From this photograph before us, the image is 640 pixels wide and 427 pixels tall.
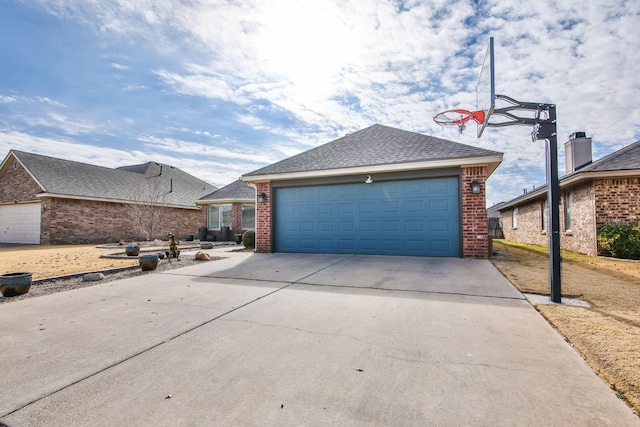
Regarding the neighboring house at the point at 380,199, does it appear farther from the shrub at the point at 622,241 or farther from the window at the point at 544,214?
the window at the point at 544,214

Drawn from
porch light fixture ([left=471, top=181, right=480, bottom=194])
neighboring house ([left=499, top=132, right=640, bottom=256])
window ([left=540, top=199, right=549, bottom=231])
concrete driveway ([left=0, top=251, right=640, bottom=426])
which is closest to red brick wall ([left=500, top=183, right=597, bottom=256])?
neighboring house ([left=499, top=132, right=640, bottom=256])

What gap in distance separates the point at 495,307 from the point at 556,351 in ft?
4.43

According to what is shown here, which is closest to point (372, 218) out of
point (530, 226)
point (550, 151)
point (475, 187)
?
point (475, 187)

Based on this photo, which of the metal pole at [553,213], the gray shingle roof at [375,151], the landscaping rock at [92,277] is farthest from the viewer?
the gray shingle roof at [375,151]

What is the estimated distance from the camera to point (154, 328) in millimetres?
3359

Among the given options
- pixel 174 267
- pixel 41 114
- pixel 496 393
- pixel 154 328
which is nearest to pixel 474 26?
pixel 496 393

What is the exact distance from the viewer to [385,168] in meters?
9.23

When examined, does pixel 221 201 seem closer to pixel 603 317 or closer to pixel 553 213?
pixel 553 213

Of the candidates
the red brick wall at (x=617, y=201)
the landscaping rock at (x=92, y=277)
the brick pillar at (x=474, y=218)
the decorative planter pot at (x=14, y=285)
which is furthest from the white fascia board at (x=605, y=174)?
the decorative planter pot at (x=14, y=285)

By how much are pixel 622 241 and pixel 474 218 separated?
4623 millimetres

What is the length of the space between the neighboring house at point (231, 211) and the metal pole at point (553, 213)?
54.5 feet

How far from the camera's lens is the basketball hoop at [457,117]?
6266 mm

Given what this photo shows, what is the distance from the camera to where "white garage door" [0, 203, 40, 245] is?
1758 cm

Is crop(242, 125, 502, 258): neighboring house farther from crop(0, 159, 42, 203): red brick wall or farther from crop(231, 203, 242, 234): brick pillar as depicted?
crop(0, 159, 42, 203): red brick wall
